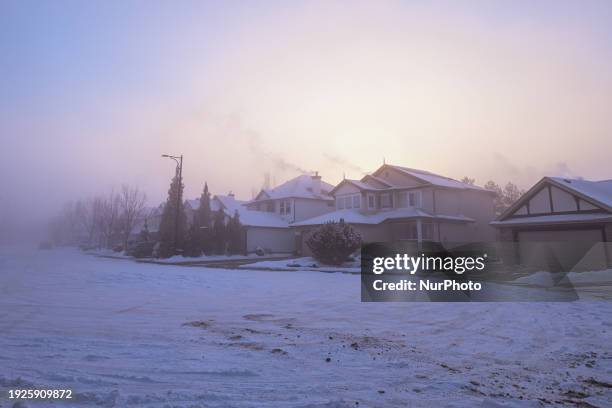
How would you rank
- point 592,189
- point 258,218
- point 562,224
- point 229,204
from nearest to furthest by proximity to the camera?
point 562,224 < point 592,189 < point 258,218 < point 229,204

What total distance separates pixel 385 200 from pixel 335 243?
1427 centimetres

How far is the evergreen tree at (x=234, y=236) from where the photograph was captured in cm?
4066

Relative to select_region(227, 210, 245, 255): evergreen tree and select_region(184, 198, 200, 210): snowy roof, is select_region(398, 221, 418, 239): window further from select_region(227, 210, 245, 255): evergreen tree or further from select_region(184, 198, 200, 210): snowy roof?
select_region(184, 198, 200, 210): snowy roof

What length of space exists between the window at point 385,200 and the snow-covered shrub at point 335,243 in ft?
41.9

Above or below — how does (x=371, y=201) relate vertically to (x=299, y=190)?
below

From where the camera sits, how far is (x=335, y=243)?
85.5 ft

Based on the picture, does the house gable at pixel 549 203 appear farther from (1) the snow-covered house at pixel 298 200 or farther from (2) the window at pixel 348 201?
(1) the snow-covered house at pixel 298 200

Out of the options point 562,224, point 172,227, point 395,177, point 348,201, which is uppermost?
point 395,177

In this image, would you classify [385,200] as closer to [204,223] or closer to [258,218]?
[258,218]

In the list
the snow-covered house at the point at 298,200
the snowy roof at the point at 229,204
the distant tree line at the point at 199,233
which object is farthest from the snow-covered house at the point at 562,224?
the snowy roof at the point at 229,204

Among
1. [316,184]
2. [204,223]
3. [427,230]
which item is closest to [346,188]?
[427,230]

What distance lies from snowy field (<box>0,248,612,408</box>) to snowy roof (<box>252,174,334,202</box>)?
36586 mm

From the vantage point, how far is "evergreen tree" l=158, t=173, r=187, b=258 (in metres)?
37.9

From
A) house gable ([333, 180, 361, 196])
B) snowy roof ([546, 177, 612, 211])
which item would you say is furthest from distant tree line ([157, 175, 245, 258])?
snowy roof ([546, 177, 612, 211])
